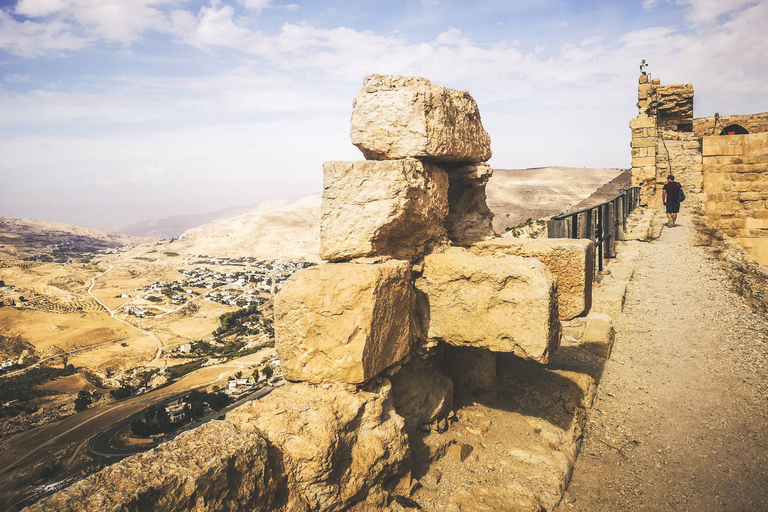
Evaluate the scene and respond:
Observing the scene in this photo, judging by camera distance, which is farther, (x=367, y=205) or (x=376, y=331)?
(x=367, y=205)

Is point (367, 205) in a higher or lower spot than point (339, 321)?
higher

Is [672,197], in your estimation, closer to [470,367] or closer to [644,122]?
[644,122]

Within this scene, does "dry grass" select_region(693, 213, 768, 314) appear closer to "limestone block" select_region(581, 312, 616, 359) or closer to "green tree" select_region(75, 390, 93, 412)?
"limestone block" select_region(581, 312, 616, 359)

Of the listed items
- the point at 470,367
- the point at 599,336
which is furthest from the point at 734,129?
the point at 470,367

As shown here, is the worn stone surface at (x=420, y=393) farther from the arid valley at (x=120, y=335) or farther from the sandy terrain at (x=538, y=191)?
the sandy terrain at (x=538, y=191)

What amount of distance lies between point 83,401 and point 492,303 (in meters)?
16.3

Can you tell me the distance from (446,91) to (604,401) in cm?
321

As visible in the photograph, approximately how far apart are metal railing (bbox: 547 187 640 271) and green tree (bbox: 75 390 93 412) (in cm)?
1564

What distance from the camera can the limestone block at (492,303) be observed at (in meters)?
2.67

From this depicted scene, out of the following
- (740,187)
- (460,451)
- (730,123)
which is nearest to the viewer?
(460,451)

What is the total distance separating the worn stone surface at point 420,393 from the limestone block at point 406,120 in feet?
5.45

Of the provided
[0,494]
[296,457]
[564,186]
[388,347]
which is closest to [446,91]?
[388,347]

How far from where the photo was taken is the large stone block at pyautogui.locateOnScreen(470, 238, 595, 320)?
3.20 meters

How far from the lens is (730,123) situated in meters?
15.4
